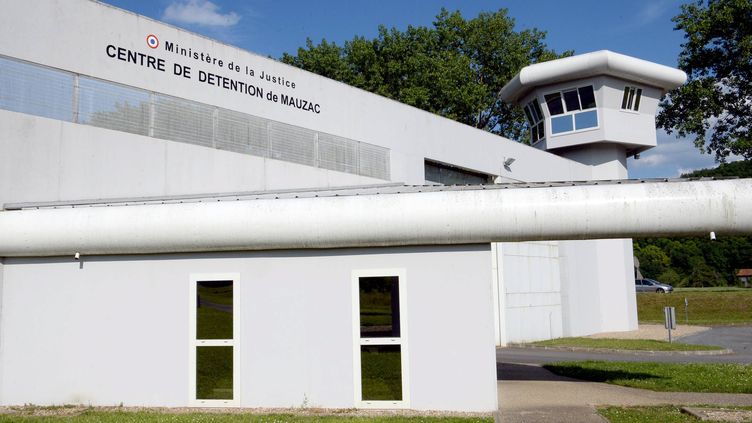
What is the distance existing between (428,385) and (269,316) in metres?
2.55

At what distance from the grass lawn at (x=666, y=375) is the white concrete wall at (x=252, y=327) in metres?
4.77

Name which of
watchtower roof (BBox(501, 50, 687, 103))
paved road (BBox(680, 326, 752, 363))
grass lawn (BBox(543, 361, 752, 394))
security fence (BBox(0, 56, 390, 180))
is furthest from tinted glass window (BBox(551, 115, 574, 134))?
grass lawn (BBox(543, 361, 752, 394))

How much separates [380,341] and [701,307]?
39.4 meters

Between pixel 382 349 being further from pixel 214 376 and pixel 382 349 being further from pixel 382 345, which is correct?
pixel 214 376

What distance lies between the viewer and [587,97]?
28.3 meters

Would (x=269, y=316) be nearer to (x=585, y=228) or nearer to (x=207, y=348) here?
(x=207, y=348)

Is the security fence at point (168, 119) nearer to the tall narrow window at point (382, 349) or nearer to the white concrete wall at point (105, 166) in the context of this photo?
the white concrete wall at point (105, 166)

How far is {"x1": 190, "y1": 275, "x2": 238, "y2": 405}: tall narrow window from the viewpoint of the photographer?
998 centimetres

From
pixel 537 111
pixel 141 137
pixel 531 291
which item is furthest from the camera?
pixel 537 111

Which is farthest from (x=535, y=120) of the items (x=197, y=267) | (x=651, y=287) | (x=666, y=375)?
(x=651, y=287)

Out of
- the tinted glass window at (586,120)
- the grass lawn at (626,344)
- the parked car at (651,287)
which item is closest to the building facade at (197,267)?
the grass lawn at (626,344)

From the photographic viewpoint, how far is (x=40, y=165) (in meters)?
12.1

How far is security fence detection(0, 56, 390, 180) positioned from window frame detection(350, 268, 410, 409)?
6805mm

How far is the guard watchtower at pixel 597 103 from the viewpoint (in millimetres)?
27750
